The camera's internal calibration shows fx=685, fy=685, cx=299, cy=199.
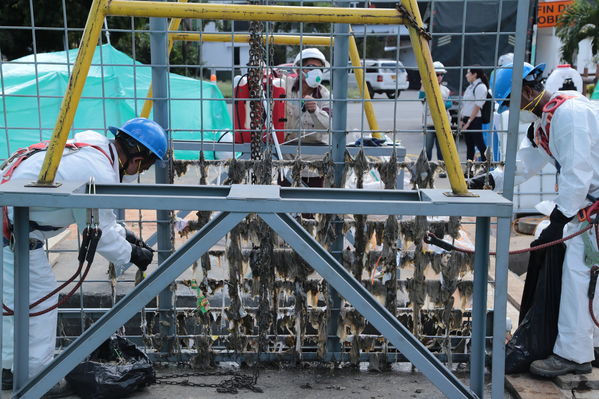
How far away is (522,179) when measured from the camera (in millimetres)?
4574

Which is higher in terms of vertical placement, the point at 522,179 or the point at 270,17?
the point at 270,17

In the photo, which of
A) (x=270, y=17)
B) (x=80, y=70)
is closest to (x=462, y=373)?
(x=270, y=17)

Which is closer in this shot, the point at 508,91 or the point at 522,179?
the point at 508,91

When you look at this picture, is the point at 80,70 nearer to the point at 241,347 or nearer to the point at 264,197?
the point at 264,197

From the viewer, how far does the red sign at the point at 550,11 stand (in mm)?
18328

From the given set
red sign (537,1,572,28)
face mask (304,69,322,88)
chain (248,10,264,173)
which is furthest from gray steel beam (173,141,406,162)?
red sign (537,1,572,28)

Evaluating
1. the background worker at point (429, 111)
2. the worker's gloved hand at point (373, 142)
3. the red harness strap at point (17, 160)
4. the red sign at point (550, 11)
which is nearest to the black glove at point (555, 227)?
the background worker at point (429, 111)

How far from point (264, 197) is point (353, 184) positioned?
1689 millimetres

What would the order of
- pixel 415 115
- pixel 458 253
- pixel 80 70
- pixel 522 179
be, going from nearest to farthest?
pixel 80 70
pixel 458 253
pixel 522 179
pixel 415 115

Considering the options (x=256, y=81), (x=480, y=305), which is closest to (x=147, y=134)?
(x=256, y=81)

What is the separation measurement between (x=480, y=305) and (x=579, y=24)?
15938mm

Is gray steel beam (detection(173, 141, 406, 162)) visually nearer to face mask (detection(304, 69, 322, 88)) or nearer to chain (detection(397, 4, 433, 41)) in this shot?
face mask (detection(304, 69, 322, 88))

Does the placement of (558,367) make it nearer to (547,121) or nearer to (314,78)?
(547,121)

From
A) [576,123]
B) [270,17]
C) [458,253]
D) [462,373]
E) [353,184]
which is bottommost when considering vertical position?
[462,373]
